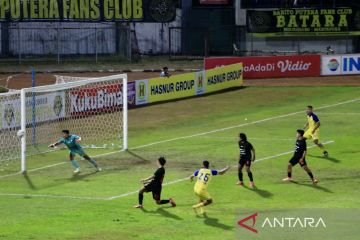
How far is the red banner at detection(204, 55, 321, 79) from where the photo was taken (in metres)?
67.5

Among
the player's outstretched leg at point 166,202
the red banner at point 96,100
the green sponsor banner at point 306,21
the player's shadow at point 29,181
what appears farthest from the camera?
the green sponsor banner at point 306,21

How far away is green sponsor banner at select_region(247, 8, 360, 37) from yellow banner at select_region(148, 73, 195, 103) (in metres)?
18.0

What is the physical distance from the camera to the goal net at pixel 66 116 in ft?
Answer: 128

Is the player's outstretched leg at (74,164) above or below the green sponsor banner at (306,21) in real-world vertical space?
below

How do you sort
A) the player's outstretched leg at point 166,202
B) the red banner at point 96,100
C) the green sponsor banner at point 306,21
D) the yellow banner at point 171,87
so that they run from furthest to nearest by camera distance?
the green sponsor banner at point 306,21 < the yellow banner at point 171,87 < the red banner at point 96,100 < the player's outstretched leg at point 166,202

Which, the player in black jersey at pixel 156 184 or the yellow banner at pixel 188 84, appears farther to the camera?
the yellow banner at pixel 188 84

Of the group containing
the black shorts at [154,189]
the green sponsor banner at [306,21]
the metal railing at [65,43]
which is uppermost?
the green sponsor banner at [306,21]

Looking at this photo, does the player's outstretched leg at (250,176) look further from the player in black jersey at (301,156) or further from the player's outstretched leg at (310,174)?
the player's outstretched leg at (310,174)

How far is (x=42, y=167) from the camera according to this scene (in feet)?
120

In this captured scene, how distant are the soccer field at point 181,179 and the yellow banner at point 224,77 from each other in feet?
22.9

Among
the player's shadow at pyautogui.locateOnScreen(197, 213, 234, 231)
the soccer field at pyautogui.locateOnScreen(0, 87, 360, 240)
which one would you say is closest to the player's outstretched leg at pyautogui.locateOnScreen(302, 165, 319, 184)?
the soccer field at pyautogui.locateOnScreen(0, 87, 360, 240)

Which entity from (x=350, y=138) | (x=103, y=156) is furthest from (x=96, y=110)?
(x=350, y=138)

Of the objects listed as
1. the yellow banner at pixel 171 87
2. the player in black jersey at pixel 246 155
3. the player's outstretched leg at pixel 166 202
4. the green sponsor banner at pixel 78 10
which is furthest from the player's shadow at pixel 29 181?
the green sponsor banner at pixel 78 10

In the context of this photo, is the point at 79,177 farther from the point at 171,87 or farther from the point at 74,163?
the point at 171,87
